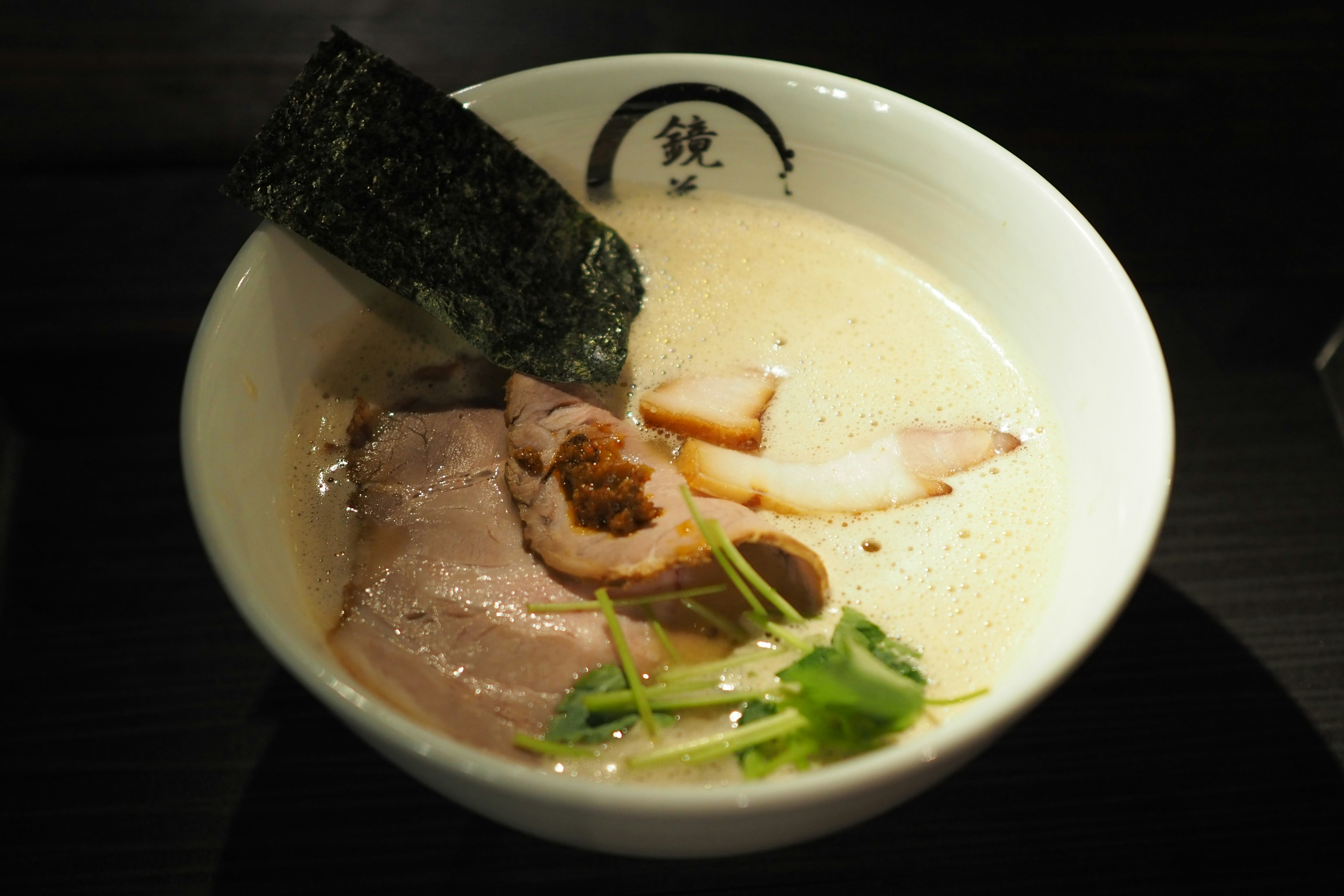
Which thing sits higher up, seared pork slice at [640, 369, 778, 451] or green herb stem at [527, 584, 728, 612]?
seared pork slice at [640, 369, 778, 451]

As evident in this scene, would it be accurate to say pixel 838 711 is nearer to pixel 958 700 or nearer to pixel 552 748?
pixel 958 700

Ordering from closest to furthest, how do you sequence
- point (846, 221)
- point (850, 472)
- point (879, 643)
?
point (879, 643) < point (850, 472) < point (846, 221)

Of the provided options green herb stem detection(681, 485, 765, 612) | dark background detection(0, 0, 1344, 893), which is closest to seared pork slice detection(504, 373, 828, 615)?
green herb stem detection(681, 485, 765, 612)

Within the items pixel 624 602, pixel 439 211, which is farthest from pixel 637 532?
pixel 439 211

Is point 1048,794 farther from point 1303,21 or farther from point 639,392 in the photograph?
point 1303,21

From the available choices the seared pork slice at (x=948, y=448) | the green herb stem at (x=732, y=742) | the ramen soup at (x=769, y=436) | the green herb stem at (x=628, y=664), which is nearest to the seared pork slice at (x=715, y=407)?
the ramen soup at (x=769, y=436)

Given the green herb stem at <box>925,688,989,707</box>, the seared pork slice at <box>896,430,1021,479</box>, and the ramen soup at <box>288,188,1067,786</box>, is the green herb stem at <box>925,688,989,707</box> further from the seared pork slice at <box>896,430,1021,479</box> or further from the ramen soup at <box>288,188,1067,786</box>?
the seared pork slice at <box>896,430,1021,479</box>
